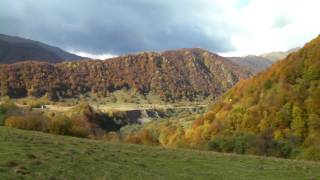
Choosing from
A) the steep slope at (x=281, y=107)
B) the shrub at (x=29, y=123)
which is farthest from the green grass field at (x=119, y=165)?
the steep slope at (x=281, y=107)

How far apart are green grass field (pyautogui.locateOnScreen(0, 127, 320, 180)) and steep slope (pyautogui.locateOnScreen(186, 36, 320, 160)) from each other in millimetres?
69889

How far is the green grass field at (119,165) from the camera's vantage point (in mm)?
20228

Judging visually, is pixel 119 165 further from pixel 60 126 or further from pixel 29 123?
pixel 60 126

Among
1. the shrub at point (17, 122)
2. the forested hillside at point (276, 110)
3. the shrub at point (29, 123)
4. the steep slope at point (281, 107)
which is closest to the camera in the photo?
the shrub at point (17, 122)

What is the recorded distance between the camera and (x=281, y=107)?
127 meters

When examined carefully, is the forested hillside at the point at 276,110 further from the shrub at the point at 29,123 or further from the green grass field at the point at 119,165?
the green grass field at the point at 119,165

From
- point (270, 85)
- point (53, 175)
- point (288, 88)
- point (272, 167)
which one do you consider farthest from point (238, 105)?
point (53, 175)

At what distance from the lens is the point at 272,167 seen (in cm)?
3081

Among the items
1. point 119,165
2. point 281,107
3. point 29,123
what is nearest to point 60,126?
point 29,123

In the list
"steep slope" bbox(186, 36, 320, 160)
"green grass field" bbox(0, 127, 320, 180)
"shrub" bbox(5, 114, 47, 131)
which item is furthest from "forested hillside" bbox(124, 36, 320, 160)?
"green grass field" bbox(0, 127, 320, 180)

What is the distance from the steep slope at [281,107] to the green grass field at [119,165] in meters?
69.9

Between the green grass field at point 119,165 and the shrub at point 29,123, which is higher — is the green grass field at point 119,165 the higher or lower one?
the lower one

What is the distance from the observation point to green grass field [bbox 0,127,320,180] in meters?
20.2

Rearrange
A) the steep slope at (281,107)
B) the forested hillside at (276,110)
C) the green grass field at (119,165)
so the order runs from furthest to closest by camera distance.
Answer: the steep slope at (281,107), the forested hillside at (276,110), the green grass field at (119,165)
